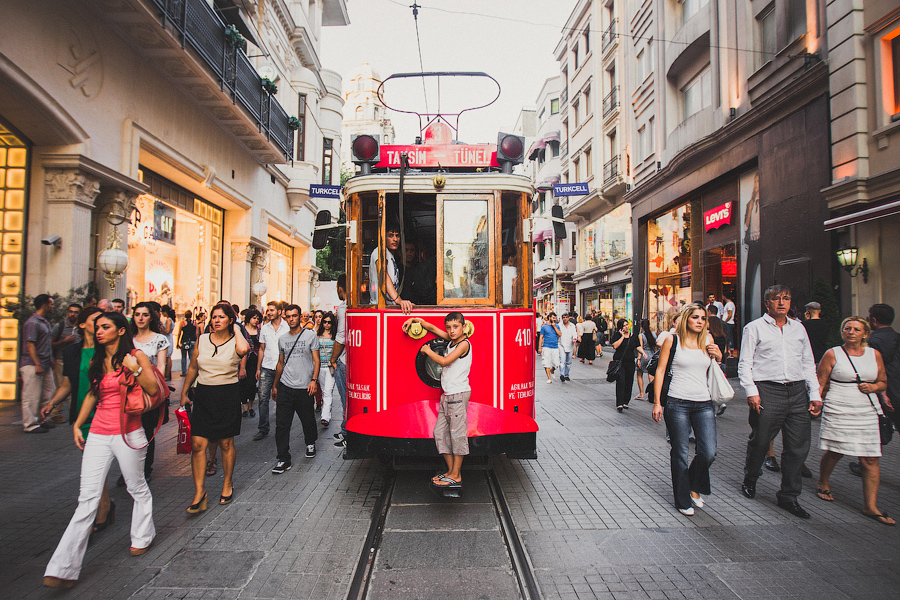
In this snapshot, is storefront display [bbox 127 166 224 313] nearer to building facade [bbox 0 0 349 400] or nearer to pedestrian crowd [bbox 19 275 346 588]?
building facade [bbox 0 0 349 400]

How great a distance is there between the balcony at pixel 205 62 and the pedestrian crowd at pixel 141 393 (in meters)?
5.27

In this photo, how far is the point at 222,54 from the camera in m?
12.4

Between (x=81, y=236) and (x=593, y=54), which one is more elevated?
(x=593, y=54)

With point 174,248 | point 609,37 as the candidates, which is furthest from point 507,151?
point 609,37

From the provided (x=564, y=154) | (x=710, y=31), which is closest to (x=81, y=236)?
(x=710, y=31)

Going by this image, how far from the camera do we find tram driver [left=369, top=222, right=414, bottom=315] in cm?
521

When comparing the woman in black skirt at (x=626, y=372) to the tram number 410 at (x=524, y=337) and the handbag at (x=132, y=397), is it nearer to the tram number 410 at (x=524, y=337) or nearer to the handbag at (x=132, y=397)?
the tram number 410 at (x=524, y=337)

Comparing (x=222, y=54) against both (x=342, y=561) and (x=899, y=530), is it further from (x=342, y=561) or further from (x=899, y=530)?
(x=899, y=530)

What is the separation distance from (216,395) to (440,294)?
2254 millimetres

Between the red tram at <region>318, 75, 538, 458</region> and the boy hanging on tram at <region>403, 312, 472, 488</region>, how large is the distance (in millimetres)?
196

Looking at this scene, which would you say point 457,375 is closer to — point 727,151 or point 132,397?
point 132,397

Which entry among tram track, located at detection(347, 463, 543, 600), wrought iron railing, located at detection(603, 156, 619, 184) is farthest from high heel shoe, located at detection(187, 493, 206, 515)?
wrought iron railing, located at detection(603, 156, 619, 184)

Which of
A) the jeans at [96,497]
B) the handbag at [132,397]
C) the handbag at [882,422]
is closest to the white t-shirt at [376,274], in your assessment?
the handbag at [132,397]

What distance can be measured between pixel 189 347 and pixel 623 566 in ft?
38.0
